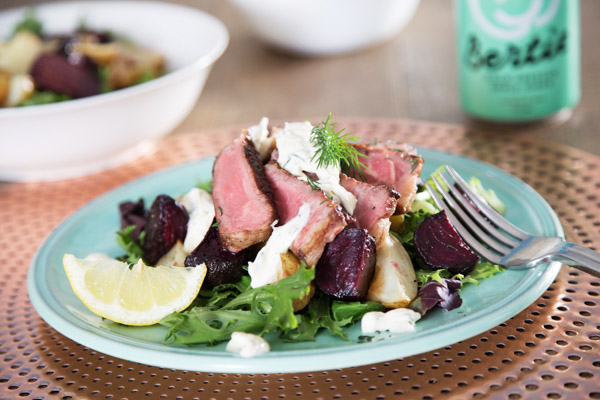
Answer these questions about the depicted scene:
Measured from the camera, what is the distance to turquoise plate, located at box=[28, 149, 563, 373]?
3.70ft

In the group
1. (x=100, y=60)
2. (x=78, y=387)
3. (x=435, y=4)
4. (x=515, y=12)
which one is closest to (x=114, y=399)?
(x=78, y=387)

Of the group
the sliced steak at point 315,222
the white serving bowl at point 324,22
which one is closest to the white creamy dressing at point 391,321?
the sliced steak at point 315,222

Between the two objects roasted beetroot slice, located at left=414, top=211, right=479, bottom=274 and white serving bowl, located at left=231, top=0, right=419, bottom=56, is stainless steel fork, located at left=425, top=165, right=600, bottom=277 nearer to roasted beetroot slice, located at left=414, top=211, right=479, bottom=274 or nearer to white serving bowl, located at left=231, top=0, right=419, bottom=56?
roasted beetroot slice, located at left=414, top=211, right=479, bottom=274

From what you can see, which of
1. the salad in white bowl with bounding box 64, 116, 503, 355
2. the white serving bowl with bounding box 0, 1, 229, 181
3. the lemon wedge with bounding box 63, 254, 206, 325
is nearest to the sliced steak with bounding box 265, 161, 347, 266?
the salad in white bowl with bounding box 64, 116, 503, 355

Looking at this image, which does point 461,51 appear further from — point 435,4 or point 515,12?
point 435,4

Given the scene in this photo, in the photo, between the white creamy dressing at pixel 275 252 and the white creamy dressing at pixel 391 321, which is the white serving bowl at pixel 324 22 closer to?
the white creamy dressing at pixel 275 252

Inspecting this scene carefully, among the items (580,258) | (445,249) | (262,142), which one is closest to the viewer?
(580,258)

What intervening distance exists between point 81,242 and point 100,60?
1.33 m

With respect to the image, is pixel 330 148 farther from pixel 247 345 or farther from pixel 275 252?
pixel 247 345

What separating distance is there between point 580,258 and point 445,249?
262mm

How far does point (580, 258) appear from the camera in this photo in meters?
1.30

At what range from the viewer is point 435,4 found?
4.40 m

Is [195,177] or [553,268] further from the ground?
[553,268]

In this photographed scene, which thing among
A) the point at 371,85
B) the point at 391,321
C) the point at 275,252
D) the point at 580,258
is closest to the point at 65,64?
the point at 371,85
